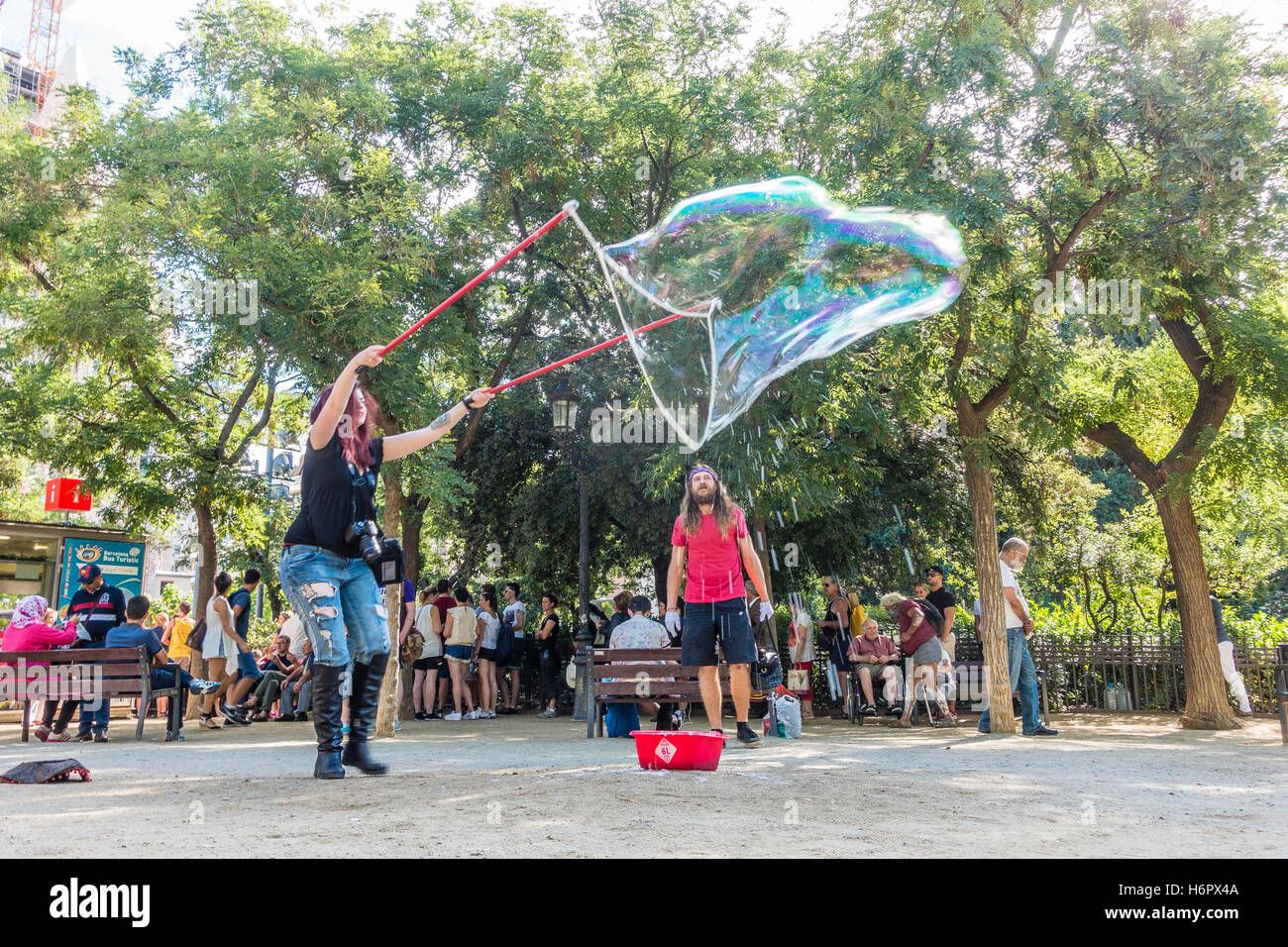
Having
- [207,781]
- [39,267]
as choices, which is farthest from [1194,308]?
[39,267]

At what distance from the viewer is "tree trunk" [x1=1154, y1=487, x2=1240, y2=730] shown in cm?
1318

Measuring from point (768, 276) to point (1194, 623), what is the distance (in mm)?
9224

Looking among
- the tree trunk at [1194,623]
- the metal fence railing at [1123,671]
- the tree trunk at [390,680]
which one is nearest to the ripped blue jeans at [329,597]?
the tree trunk at [390,680]

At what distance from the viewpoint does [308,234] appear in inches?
467

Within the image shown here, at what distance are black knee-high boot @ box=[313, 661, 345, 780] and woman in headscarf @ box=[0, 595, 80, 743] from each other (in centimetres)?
657

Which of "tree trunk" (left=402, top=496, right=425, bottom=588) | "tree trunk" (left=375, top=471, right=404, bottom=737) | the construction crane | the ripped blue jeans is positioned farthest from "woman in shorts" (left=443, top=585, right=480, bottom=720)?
the construction crane

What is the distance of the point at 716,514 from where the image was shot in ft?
24.2

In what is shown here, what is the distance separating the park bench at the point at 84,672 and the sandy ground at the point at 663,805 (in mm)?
1336

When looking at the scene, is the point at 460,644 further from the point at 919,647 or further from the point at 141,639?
the point at 919,647

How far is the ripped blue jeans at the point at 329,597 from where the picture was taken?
5.47 metres

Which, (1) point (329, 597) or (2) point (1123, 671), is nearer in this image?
(1) point (329, 597)

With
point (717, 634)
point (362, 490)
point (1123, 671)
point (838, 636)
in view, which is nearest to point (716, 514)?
point (717, 634)
